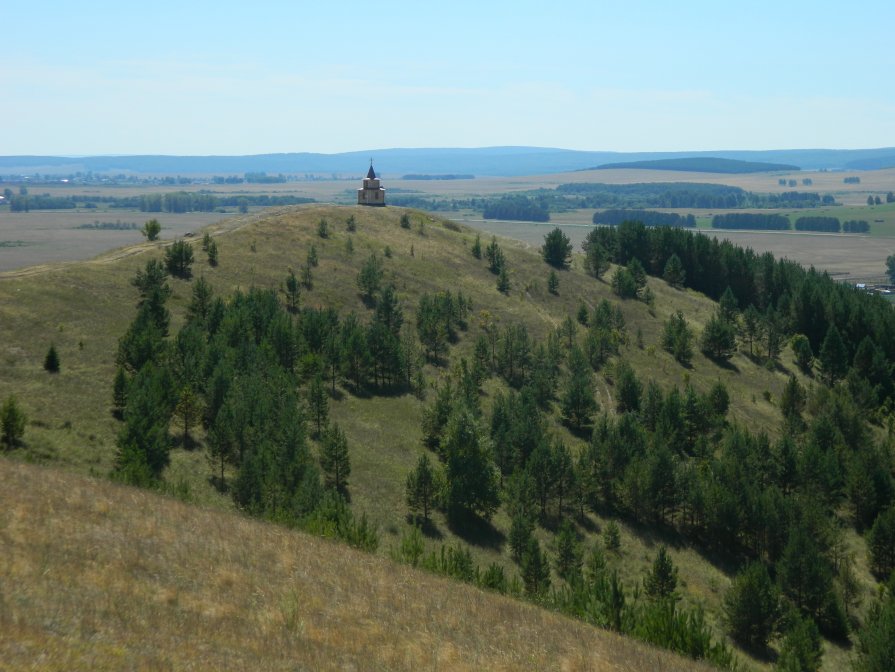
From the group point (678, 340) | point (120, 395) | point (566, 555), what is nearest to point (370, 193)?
point (678, 340)

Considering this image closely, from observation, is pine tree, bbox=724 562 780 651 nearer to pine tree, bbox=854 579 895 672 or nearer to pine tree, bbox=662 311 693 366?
pine tree, bbox=854 579 895 672

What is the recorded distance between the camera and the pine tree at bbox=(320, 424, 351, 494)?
57.2m

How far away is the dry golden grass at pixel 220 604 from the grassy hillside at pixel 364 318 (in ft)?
40.9

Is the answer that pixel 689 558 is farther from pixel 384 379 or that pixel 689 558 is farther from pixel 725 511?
pixel 384 379

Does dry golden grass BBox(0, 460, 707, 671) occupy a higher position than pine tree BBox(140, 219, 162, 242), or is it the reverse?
pine tree BBox(140, 219, 162, 242)

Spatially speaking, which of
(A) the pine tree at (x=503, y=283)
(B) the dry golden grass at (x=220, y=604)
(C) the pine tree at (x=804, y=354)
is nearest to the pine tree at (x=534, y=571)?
(B) the dry golden grass at (x=220, y=604)

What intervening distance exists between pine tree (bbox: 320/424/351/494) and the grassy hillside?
157cm

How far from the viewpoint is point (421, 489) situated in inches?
2274

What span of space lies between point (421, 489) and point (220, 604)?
33266 mm

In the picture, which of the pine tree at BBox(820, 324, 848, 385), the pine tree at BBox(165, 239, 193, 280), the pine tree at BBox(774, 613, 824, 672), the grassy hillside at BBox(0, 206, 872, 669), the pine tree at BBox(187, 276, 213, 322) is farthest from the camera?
the pine tree at BBox(820, 324, 848, 385)

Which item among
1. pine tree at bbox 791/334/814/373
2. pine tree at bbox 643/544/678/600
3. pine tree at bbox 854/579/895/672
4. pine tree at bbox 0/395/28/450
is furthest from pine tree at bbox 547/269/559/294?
pine tree at bbox 0/395/28/450

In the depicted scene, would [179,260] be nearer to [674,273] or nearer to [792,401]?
[792,401]

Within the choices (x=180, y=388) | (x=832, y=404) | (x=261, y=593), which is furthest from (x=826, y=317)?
(x=261, y=593)

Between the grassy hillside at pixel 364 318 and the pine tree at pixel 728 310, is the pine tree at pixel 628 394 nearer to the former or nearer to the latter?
the grassy hillside at pixel 364 318
